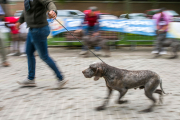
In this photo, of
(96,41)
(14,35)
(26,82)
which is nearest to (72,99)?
(26,82)

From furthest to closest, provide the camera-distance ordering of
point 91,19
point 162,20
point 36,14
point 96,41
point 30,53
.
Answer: point 91,19
point 96,41
point 162,20
point 30,53
point 36,14

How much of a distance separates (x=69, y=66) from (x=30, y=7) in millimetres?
2677

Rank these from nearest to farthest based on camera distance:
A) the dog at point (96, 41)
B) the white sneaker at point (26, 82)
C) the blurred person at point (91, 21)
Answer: the white sneaker at point (26, 82), the dog at point (96, 41), the blurred person at point (91, 21)

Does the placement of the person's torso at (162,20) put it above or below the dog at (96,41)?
above

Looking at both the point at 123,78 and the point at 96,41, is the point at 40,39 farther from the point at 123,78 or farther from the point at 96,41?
the point at 96,41

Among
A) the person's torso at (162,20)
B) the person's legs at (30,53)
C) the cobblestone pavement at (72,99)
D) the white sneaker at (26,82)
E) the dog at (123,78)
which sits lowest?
the cobblestone pavement at (72,99)

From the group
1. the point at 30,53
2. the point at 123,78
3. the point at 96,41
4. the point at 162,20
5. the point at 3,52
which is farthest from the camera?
the point at 96,41

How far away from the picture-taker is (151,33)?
28.4 feet

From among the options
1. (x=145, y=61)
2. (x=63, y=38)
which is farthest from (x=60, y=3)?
(x=145, y=61)

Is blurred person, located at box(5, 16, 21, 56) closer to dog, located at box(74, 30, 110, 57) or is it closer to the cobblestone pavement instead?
the cobblestone pavement

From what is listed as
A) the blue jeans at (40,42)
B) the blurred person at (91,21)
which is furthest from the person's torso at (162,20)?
the blue jeans at (40,42)

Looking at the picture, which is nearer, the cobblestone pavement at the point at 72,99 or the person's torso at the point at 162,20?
the cobblestone pavement at the point at 72,99

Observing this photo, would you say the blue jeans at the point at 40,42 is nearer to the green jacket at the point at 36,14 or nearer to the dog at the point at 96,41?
the green jacket at the point at 36,14

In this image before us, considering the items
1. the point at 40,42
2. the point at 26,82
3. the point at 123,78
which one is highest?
the point at 40,42
